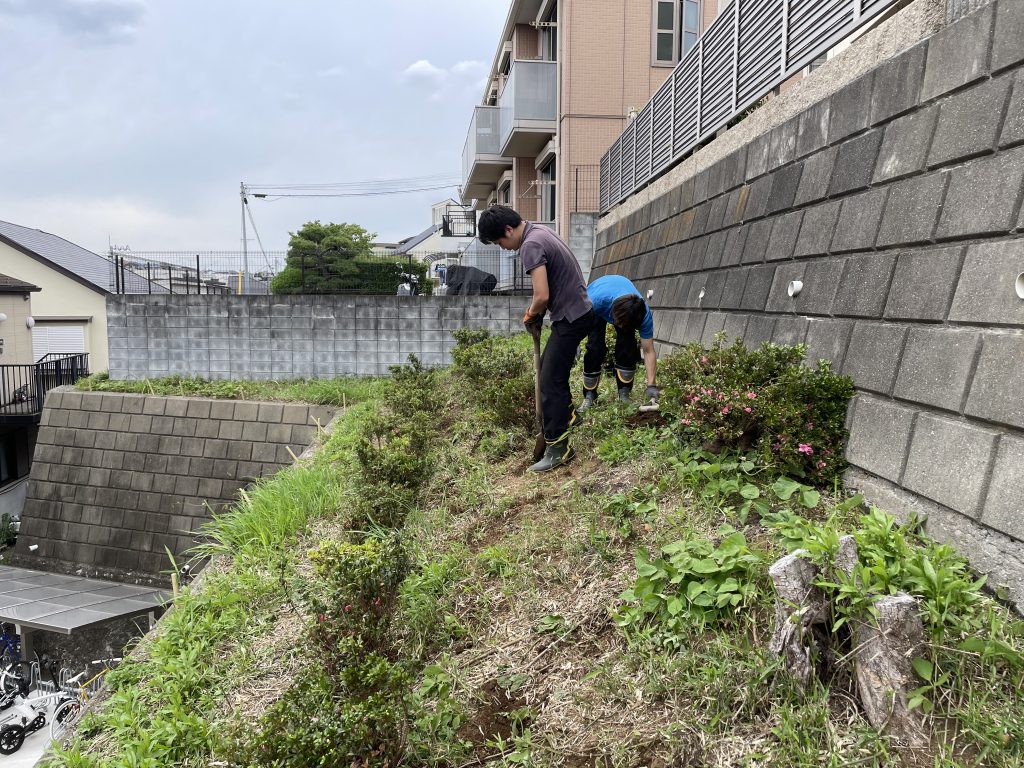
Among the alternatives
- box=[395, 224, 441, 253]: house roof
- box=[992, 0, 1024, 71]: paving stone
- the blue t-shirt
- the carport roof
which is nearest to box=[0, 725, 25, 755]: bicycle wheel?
the carport roof

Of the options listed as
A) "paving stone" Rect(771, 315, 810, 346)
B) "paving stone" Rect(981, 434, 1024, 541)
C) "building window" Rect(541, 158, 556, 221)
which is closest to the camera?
"paving stone" Rect(981, 434, 1024, 541)

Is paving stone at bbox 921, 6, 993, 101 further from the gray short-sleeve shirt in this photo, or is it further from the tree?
the tree

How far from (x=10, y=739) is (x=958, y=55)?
1065 centimetres

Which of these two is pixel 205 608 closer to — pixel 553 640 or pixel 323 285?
pixel 553 640

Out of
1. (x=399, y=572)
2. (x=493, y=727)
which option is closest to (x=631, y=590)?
(x=493, y=727)

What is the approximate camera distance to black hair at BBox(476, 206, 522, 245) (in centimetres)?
428

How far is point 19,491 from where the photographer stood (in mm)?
16188

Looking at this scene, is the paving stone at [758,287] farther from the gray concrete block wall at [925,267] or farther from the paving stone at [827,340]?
the paving stone at [827,340]

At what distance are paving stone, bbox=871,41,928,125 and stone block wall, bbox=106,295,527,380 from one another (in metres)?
8.71

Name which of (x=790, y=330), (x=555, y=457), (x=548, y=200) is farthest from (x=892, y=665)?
(x=548, y=200)

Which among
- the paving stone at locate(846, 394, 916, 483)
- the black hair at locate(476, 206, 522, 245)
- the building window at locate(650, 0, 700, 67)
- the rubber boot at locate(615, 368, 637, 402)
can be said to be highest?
the building window at locate(650, 0, 700, 67)

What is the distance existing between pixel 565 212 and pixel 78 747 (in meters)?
11.8

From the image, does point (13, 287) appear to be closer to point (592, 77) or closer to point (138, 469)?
point (138, 469)

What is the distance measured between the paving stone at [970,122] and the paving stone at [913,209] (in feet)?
0.34
